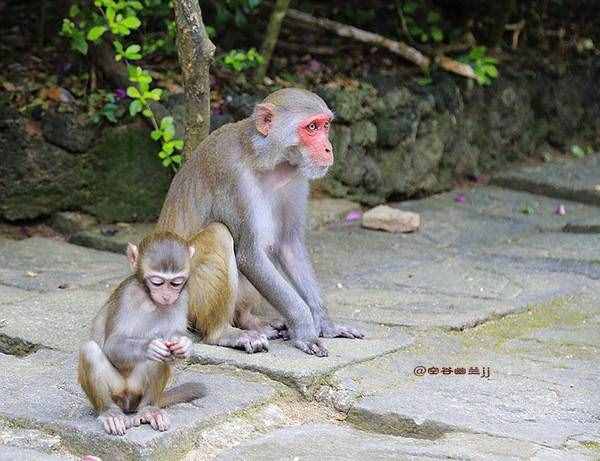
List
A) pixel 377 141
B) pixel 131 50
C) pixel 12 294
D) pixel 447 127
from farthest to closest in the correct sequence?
1. pixel 447 127
2. pixel 377 141
3. pixel 131 50
4. pixel 12 294

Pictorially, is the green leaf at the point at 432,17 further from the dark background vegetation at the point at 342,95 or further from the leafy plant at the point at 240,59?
the leafy plant at the point at 240,59

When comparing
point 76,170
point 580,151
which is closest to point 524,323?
point 76,170

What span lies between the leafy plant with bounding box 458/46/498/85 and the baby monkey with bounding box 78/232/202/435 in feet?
18.1

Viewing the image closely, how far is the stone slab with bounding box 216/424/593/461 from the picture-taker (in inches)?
188

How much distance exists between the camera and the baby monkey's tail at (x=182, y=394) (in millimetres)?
5016

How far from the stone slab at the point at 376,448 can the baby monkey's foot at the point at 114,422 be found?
375mm

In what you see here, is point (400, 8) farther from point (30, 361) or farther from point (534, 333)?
point (30, 361)

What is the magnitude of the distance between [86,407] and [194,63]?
8.71ft

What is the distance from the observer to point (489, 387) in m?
5.58

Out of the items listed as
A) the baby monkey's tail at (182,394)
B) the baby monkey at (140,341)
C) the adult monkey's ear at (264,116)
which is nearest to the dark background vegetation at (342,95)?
the adult monkey's ear at (264,116)

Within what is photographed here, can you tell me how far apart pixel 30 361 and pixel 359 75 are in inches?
185

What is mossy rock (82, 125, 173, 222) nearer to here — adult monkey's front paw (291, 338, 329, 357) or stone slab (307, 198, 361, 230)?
stone slab (307, 198, 361, 230)

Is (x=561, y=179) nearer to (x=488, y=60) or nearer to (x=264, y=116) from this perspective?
(x=488, y=60)

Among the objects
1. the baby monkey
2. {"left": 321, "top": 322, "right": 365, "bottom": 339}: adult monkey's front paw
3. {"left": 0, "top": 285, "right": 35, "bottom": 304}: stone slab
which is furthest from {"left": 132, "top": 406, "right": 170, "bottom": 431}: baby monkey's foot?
{"left": 0, "top": 285, "right": 35, "bottom": 304}: stone slab
